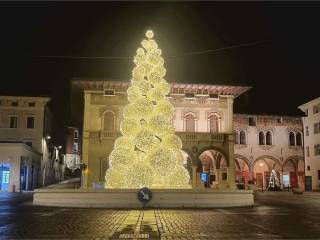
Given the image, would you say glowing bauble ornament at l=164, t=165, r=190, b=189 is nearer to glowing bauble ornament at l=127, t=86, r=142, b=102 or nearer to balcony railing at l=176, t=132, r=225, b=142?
glowing bauble ornament at l=127, t=86, r=142, b=102

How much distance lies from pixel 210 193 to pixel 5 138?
35637 millimetres

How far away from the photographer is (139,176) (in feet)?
66.0

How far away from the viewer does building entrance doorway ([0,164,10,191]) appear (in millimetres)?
44469

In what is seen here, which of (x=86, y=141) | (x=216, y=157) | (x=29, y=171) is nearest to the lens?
(x=86, y=141)

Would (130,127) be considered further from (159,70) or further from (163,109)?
(159,70)

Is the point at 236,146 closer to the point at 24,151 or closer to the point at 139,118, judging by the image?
the point at 24,151

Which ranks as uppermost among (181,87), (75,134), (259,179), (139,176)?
(75,134)

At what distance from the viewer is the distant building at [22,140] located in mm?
44625

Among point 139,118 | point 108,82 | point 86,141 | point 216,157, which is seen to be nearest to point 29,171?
point 86,141

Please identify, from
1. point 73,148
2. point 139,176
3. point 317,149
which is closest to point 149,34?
point 139,176

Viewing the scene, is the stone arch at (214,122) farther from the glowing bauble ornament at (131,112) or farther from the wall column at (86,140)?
the glowing bauble ornament at (131,112)

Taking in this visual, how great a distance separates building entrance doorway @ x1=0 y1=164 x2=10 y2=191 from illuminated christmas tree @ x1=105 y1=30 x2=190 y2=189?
89.3ft

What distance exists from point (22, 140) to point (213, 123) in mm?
23930

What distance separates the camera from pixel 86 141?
37.8m
